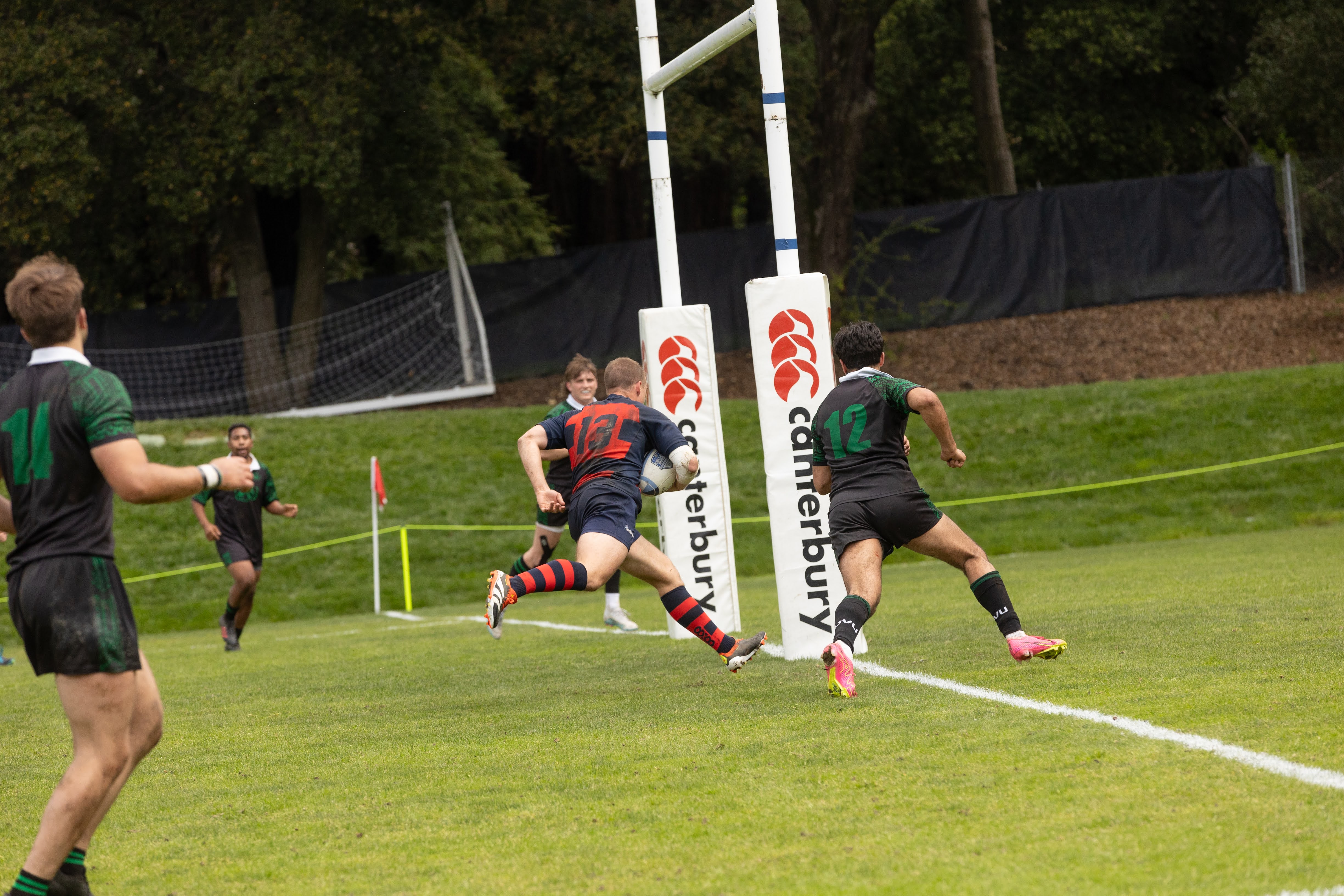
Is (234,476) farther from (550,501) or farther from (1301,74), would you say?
(1301,74)

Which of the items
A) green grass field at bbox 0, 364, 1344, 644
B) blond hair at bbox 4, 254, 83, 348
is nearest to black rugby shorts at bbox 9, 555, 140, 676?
blond hair at bbox 4, 254, 83, 348

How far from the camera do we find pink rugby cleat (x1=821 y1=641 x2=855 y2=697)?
6.67m

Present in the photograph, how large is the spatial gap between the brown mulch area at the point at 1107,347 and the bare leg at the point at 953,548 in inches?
697

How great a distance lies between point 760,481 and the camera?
69.1ft

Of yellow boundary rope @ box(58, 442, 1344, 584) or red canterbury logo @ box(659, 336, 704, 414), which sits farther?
yellow boundary rope @ box(58, 442, 1344, 584)

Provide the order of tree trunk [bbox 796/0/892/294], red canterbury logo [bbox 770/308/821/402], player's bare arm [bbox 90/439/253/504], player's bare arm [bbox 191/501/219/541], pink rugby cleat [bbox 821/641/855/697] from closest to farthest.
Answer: player's bare arm [bbox 90/439/253/504] < pink rugby cleat [bbox 821/641/855/697] < red canterbury logo [bbox 770/308/821/402] < player's bare arm [bbox 191/501/219/541] < tree trunk [bbox 796/0/892/294]

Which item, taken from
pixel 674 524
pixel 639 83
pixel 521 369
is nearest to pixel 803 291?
pixel 674 524

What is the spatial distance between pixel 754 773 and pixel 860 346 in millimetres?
2706

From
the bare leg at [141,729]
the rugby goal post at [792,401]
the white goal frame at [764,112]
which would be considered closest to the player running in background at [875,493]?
the rugby goal post at [792,401]

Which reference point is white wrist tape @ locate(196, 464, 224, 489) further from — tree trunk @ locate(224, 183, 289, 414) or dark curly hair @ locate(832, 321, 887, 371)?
→ tree trunk @ locate(224, 183, 289, 414)

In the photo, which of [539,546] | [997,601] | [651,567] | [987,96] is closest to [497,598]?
[651,567]

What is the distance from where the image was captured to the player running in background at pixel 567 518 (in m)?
10.9

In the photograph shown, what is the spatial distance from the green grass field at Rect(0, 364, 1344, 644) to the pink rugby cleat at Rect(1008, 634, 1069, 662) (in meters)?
11.4

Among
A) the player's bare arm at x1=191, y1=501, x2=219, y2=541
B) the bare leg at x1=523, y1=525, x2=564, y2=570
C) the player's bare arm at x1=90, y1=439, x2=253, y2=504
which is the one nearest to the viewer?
the player's bare arm at x1=90, y1=439, x2=253, y2=504
